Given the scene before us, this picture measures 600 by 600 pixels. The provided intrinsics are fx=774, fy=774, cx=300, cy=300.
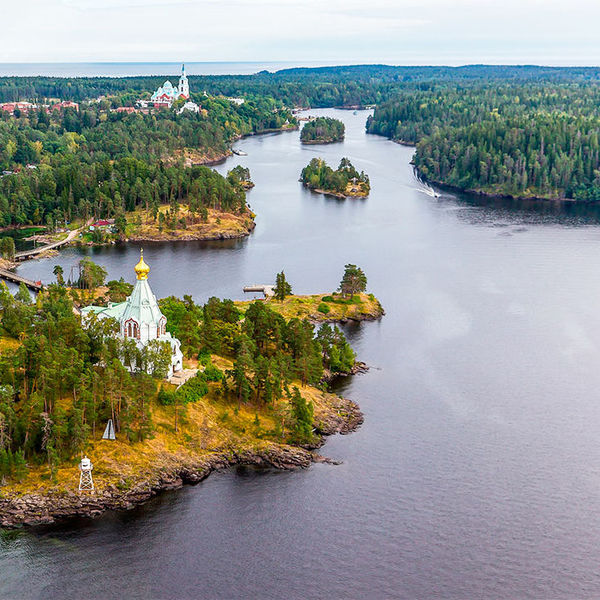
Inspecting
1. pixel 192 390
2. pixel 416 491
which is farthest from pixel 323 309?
pixel 416 491

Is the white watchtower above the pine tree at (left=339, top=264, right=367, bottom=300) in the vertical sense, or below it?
below

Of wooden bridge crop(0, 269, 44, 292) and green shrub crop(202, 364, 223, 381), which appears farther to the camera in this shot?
wooden bridge crop(0, 269, 44, 292)

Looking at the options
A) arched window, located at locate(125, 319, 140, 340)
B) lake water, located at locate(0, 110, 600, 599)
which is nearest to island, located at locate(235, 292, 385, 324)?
lake water, located at locate(0, 110, 600, 599)

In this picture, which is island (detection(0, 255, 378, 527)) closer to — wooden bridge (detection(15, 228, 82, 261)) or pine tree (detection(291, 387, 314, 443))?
pine tree (detection(291, 387, 314, 443))

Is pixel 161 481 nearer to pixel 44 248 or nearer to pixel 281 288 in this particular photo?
pixel 281 288

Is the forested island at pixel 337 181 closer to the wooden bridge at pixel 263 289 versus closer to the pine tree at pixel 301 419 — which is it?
the wooden bridge at pixel 263 289

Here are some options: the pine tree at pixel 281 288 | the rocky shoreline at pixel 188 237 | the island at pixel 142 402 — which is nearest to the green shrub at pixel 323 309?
the pine tree at pixel 281 288

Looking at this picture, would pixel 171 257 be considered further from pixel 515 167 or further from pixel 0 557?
pixel 515 167
